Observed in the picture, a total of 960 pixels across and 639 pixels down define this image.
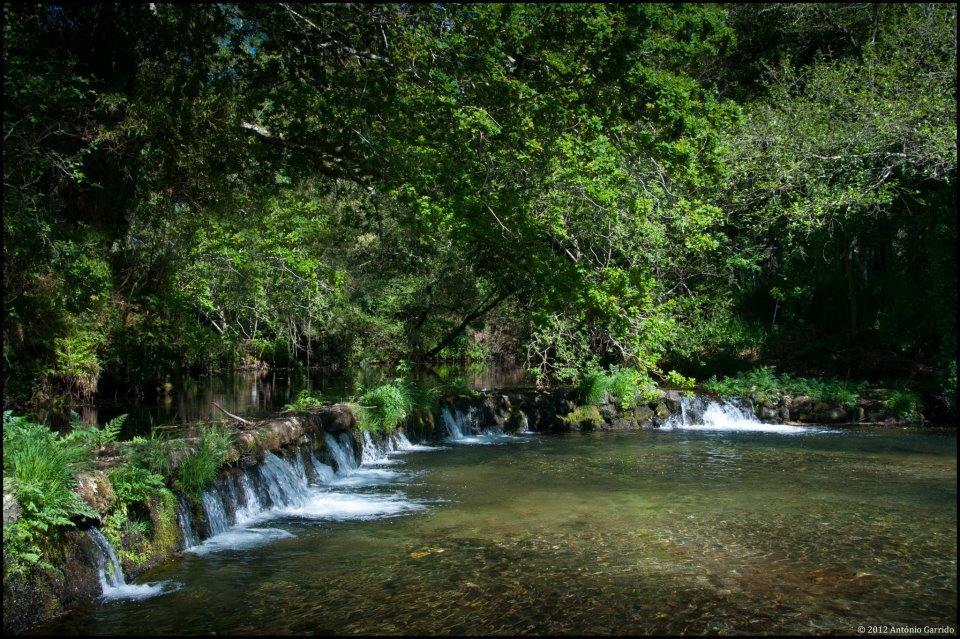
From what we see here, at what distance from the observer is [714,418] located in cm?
1734

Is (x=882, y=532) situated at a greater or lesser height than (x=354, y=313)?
lesser

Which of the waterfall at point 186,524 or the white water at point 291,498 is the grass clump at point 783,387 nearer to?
the white water at point 291,498

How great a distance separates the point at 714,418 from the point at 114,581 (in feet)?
46.5

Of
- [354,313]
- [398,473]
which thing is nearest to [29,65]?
[398,473]

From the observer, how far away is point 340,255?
28047 millimetres

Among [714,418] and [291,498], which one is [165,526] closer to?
[291,498]

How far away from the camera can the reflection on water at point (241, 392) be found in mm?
15141

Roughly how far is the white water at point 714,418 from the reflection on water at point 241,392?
5290 millimetres

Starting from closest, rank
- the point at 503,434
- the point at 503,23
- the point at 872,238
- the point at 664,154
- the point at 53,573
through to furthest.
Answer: the point at 53,573, the point at 503,23, the point at 664,154, the point at 503,434, the point at 872,238

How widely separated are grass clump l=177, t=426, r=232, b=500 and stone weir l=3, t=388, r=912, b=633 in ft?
0.25

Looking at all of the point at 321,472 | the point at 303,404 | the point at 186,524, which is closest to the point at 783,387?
the point at 303,404

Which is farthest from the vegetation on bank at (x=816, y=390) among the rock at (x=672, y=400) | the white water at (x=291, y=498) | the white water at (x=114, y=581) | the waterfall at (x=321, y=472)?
the white water at (x=114, y=581)

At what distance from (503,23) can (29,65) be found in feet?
A: 18.0

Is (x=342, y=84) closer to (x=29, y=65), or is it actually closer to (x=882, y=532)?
(x=29, y=65)
